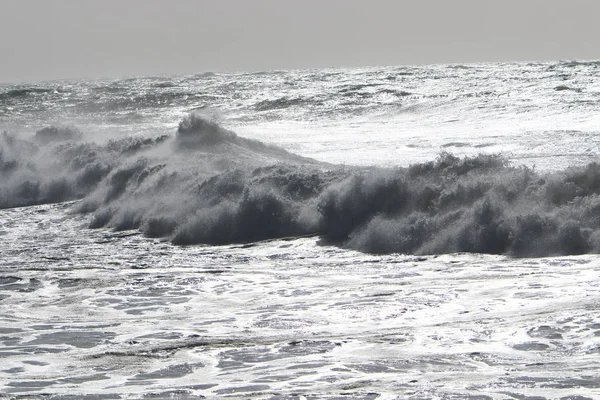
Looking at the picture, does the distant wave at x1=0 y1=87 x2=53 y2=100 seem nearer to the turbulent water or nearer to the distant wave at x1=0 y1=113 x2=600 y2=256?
the turbulent water

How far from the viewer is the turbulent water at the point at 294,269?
6551mm

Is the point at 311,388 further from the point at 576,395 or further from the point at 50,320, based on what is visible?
the point at 50,320

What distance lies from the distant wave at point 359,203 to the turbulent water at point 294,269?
0.03 metres

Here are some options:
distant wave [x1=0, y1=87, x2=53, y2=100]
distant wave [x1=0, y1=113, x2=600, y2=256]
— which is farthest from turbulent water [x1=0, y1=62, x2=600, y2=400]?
distant wave [x1=0, y1=87, x2=53, y2=100]

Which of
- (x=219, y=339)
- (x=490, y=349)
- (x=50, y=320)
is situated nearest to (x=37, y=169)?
(x=50, y=320)

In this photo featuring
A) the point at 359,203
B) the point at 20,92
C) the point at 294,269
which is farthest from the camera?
the point at 20,92

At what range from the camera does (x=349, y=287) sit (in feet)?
30.3

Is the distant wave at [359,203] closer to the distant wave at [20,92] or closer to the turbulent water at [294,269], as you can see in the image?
the turbulent water at [294,269]

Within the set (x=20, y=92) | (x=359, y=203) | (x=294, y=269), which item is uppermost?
(x=20, y=92)

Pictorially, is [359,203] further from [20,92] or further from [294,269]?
[20,92]

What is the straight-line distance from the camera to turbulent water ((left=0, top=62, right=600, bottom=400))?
6.55m

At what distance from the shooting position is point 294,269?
10.4m

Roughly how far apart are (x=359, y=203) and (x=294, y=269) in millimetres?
2529

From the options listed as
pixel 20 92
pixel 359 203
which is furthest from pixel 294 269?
pixel 20 92
